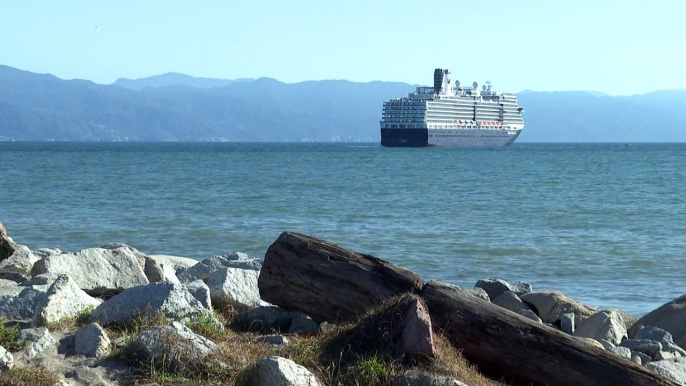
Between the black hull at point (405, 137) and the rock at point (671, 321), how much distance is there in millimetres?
101198

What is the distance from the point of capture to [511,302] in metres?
9.76

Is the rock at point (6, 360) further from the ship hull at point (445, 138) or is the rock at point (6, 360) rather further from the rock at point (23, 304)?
the ship hull at point (445, 138)

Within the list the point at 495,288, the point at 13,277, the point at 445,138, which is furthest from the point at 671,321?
the point at 445,138

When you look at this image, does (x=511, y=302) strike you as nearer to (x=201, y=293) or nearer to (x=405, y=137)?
(x=201, y=293)

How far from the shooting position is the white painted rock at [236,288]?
7145 mm

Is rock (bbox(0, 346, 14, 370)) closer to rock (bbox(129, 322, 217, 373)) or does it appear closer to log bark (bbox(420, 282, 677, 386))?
rock (bbox(129, 322, 217, 373))

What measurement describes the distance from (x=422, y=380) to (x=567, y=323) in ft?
13.7

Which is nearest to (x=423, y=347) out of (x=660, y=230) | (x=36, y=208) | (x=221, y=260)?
(x=221, y=260)

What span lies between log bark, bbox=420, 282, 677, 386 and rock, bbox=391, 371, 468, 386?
588mm

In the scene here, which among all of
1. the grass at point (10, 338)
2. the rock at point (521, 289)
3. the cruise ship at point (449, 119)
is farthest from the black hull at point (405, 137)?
the grass at point (10, 338)

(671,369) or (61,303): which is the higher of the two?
(61,303)

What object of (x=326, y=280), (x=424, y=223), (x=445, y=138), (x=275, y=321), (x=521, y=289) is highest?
(x=326, y=280)

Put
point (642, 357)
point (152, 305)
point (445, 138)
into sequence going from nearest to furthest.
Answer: point (152, 305)
point (642, 357)
point (445, 138)

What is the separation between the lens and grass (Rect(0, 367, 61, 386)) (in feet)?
15.6
